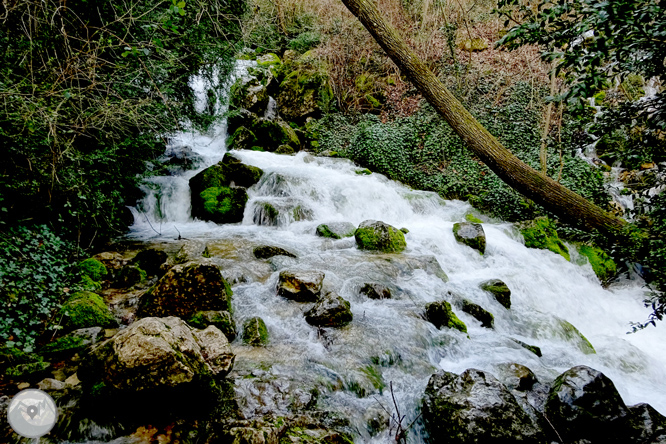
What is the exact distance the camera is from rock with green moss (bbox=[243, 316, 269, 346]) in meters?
4.21

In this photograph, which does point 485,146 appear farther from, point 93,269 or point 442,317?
point 93,269

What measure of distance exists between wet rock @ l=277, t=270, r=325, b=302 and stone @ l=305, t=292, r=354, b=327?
1.03 feet

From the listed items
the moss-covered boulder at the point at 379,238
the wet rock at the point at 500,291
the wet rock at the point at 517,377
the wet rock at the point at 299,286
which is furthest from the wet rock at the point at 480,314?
the wet rock at the point at 299,286

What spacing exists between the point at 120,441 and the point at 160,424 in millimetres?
288

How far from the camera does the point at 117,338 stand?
2.80 meters

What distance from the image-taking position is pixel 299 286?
17.1ft

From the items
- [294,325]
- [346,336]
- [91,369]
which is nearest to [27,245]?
[91,369]

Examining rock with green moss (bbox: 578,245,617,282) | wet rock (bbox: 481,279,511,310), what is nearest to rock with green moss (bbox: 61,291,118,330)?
wet rock (bbox: 481,279,511,310)

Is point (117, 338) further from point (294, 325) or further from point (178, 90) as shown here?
point (178, 90)


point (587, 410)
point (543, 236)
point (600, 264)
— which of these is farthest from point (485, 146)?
point (600, 264)

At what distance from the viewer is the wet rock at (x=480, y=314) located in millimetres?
5543

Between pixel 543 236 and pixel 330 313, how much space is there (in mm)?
7542

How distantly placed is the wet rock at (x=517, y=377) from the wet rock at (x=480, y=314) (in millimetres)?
1286

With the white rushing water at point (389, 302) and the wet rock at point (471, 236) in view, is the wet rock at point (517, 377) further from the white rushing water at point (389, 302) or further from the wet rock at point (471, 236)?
the wet rock at point (471, 236)
